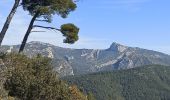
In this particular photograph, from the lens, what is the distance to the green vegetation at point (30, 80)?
1013 inches

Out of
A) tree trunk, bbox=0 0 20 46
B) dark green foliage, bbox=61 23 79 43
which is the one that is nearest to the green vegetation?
tree trunk, bbox=0 0 20 46

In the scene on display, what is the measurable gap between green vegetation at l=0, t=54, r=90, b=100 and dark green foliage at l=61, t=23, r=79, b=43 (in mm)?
2626

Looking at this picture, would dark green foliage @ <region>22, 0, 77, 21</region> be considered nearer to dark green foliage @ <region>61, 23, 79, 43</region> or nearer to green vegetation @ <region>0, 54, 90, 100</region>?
dark green foliage @ <region>61, 23, 79, 43</region>

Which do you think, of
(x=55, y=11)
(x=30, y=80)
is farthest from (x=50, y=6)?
(x=30, y=80)

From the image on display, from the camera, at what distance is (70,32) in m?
30.7

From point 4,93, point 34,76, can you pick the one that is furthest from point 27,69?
point 4,93

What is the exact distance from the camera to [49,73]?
27.8 m

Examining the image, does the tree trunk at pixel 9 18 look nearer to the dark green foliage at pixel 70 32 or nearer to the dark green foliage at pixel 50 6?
the dark green foliage at pixel 50 6

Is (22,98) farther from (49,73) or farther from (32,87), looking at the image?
(49,73)

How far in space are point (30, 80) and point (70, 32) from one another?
589cm

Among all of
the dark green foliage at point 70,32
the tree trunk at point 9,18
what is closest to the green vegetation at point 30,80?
the tree trunk at point 9,18

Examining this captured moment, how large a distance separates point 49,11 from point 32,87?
19.9 feet

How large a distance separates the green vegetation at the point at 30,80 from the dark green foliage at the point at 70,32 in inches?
103

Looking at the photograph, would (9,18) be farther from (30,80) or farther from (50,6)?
(30,80)
